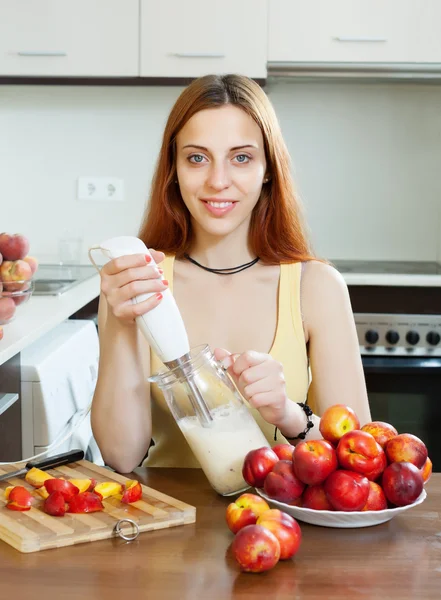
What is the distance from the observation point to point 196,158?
1.53 m

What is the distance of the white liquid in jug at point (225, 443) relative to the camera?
112 cm

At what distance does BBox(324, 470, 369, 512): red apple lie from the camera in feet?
3.20

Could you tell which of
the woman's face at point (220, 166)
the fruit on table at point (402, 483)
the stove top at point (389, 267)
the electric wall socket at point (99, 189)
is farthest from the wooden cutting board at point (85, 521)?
the electric wall socket at point (99, 189)

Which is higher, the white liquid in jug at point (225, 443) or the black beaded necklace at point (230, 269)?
the black beaded necklace at point (230, 269)

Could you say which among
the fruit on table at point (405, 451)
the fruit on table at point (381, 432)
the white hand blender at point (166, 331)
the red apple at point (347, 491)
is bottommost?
the red apple at point (347, 491)

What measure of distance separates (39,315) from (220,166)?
792 mm

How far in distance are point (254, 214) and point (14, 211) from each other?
1.92 meters

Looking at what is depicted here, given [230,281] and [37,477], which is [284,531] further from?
[230,281]

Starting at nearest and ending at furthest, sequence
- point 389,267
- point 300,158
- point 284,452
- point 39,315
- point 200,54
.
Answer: point 284,452
point 39,315
point 200,54
point 389,267
point 300,158

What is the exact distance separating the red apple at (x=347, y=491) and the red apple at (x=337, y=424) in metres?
0.07

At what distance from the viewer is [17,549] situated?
0.94 m

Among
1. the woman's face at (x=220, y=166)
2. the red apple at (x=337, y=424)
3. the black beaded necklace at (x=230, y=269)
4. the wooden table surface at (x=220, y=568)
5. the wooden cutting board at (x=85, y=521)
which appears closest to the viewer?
the wooden table surface at (x=220, y=568)

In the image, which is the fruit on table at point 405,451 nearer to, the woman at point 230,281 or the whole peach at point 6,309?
the woman at point 230,281

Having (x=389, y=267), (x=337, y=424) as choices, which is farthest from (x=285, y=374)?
(x=389, y=267)
